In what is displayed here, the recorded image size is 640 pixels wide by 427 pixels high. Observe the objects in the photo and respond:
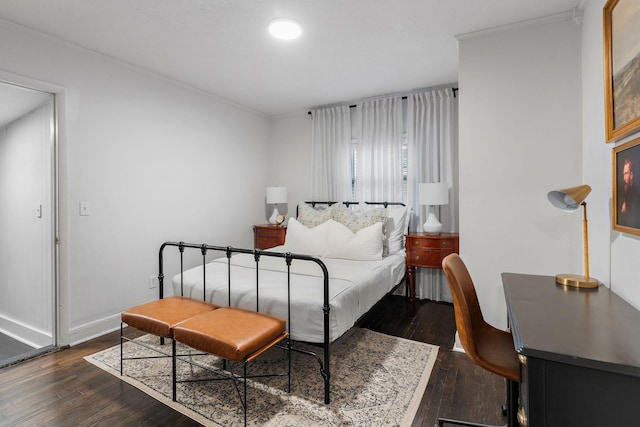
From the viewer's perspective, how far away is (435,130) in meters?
3.88

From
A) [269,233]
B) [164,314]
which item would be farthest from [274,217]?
[164,314]

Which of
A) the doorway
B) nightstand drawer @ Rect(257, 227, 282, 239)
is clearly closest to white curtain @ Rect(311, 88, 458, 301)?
nightstand drawer @ Rect(257, 227, 282, 239)

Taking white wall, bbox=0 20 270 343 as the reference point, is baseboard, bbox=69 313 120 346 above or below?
below

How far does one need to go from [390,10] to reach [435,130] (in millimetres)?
1903

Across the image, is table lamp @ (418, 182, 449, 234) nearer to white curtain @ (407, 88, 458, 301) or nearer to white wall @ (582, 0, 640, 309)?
white curtain @ (407, 88, 458, 301)

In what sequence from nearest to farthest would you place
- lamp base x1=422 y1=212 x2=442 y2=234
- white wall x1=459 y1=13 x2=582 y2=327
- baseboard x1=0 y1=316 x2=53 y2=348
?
white wall x1=459 y1=13 x2=582 y2=327 < baseboard x1=0 y1=316 x2=53 y2=348 < lamp base x1=422 y1=212 x2=442 y2=234

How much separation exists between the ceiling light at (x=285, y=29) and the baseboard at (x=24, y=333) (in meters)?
3.19

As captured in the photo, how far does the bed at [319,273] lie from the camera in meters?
2.11

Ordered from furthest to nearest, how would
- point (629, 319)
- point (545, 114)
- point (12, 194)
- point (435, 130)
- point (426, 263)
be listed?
point (435, 130) < point (426, 263) < point (12, 194) < point (545, 114) < point (629, 319)

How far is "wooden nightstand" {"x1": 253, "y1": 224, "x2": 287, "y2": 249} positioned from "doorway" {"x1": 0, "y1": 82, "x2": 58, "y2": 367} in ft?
7.90

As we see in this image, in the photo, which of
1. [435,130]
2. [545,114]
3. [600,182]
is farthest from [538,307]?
[435,130]

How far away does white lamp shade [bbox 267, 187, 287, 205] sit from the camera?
4695 millimetres

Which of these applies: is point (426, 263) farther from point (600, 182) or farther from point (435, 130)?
point (600, 182)

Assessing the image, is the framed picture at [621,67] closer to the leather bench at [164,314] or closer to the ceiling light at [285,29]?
the ceiling light at [285,29]
